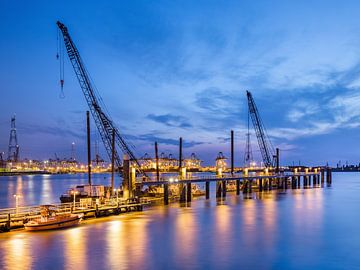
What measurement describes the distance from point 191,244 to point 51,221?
13393 mm

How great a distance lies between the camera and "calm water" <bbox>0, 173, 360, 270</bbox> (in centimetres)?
3003

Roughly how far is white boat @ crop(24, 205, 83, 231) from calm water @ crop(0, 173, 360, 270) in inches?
35.4

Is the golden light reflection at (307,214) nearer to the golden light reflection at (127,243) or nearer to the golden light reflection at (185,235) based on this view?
the golden light reflection at (185,235)

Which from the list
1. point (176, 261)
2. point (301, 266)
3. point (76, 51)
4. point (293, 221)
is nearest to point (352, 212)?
point (293, 221)

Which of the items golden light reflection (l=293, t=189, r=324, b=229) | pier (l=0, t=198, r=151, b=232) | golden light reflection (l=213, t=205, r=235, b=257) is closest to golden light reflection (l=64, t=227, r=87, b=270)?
pier (l=0, t=198, r=151, b=232)

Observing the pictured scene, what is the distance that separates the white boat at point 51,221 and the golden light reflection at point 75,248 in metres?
1.25

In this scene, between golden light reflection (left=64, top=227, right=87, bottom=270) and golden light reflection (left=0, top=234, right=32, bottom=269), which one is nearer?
golden light reflection (left=0, top=234, right=32, bottom=269)

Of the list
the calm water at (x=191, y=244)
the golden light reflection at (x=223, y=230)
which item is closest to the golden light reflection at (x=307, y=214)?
the calm water at (x=191, y=244)

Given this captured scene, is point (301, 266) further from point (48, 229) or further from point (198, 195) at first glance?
point (198, 195)

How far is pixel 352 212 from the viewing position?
6438cm

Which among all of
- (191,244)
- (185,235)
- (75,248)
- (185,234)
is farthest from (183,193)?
(75,248)

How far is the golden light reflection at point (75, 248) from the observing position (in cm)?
2873

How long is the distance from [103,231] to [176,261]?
1187 cm

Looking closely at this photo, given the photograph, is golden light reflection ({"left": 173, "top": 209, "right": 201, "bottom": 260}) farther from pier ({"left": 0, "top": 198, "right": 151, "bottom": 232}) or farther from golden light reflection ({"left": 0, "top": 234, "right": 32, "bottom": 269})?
golden light reflection ({"left": 0, "top": 234, "right": 32, "bottom": 269})
